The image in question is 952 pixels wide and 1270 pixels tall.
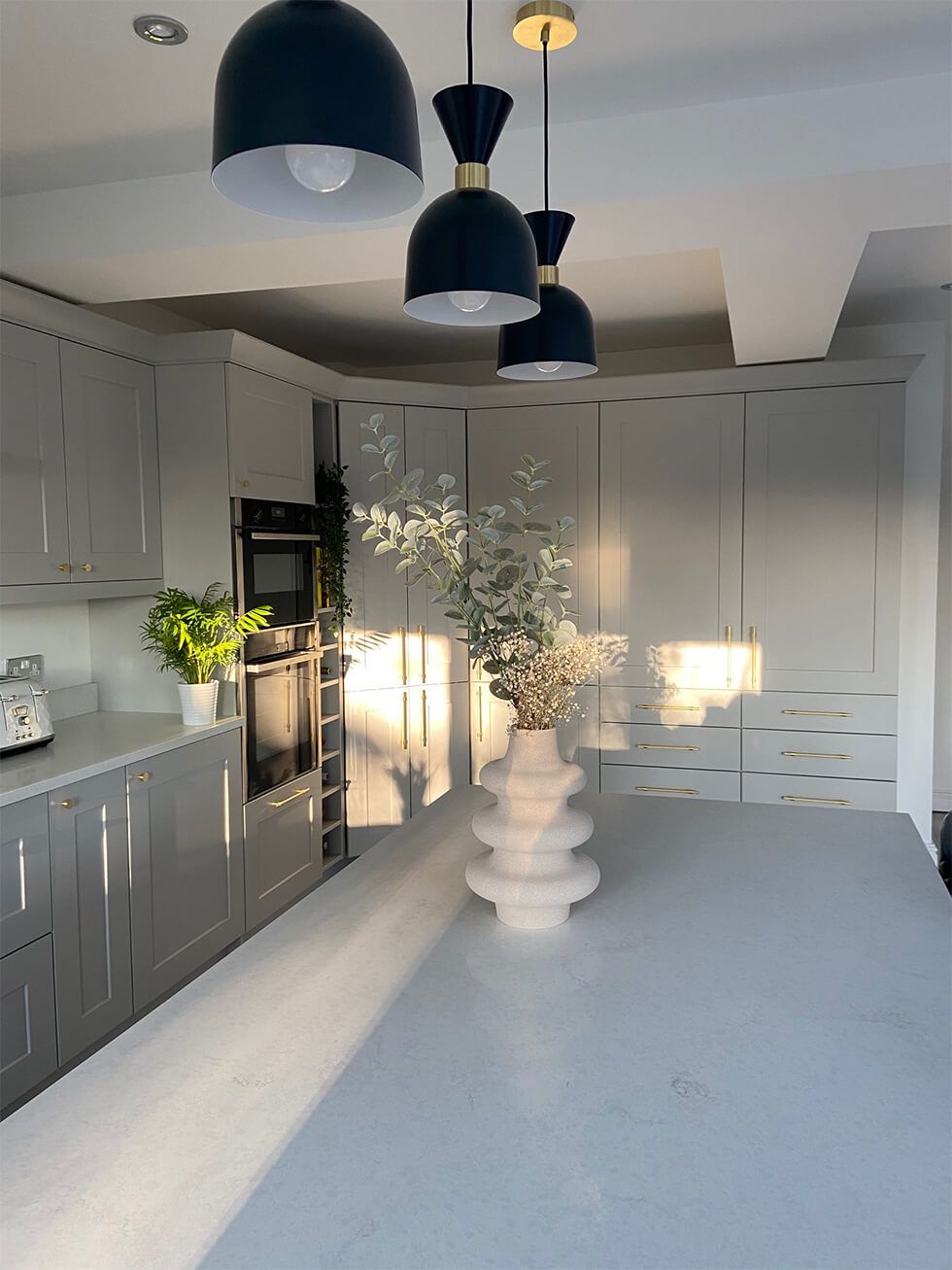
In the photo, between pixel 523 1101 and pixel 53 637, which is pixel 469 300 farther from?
pixel 53 637

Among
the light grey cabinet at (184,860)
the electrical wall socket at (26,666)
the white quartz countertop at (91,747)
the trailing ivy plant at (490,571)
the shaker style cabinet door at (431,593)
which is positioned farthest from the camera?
the shaker style cabinet door at (431,593)

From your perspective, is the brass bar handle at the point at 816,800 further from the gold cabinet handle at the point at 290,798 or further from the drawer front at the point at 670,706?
the gold cabinet handle at the point at 290,798

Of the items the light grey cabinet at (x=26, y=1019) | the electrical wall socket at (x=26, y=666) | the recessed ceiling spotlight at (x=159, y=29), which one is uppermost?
the recessed ceiling spotlight at (x=159, y=29)

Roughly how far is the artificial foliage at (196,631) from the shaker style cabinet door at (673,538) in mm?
1795

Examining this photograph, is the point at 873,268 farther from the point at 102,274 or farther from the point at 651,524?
the point at 102,274

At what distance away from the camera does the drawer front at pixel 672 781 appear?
422cm

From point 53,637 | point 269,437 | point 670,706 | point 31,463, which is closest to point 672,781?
point 670,706

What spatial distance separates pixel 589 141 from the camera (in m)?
2.09

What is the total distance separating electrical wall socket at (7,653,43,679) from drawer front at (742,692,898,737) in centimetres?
284

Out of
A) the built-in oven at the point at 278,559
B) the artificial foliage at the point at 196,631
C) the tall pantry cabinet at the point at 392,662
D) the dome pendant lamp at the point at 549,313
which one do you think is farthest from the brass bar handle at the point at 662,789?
the dome pendant lamp at the point at 549,313

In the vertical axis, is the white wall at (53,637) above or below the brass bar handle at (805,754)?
above

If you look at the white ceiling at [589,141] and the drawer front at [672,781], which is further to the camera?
the drawer front at [672,781]

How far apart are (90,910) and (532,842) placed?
63.1 inches

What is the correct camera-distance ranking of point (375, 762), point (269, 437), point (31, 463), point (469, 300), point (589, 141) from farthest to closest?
point (375, 762)
point (269, 437)
point (31, 463)
point (589, 141)
point (469, 300)
